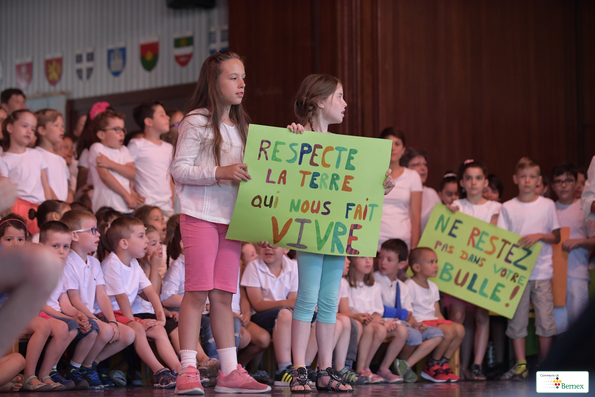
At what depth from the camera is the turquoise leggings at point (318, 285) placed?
3018mm

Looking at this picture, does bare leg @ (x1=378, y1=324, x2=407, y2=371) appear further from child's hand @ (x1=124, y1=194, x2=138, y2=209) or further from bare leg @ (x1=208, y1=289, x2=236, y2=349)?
child's hand @ (x1=124, y1=194, x2=138, y2=209)

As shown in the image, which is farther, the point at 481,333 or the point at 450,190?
the point at 450,190

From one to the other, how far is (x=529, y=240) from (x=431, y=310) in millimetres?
826

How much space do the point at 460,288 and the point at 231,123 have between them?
8.26 ft

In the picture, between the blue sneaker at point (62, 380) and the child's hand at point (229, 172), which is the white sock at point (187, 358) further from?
the blue sneaker at point (62, 380)

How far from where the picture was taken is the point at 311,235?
9.96ft

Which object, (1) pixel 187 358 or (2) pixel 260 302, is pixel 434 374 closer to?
(2) pixel 260 302

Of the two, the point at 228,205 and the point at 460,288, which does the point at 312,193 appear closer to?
the point at 228,205

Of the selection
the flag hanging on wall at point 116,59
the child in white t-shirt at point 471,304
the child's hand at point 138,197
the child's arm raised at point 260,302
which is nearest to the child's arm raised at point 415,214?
the child in white t-shirt at point 471,304

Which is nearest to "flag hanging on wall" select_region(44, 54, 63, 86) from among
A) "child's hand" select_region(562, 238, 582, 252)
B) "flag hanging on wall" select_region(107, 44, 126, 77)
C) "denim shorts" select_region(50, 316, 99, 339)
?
"flag hanging on wall" select_region(107, 44, 126, 77)

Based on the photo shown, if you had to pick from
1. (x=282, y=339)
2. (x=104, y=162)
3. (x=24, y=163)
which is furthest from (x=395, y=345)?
(x=24, y=163)

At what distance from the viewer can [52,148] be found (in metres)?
5.14

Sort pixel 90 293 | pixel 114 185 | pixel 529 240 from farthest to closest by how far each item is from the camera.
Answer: pixel 114 185, pixel 529 240, pixel 90 293

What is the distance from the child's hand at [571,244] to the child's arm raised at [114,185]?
3.08m
